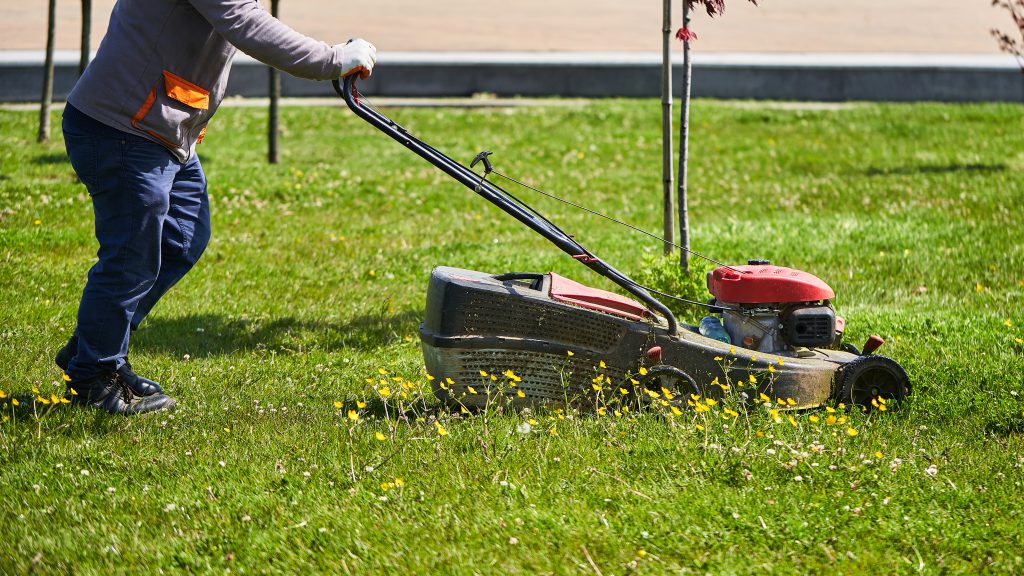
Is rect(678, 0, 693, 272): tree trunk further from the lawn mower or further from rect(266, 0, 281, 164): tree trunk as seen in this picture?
rect(266, 0, 281, 164): tree trunk

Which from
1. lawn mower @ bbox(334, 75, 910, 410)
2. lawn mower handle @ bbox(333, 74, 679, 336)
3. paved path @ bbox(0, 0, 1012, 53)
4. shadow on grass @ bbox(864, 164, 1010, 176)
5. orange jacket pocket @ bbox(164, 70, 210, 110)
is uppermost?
paved path @ bbox(0, 0, 1012, 53)

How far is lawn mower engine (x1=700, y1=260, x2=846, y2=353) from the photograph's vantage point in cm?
464

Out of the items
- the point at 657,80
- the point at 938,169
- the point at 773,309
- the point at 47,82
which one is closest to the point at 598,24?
the point at 657,80

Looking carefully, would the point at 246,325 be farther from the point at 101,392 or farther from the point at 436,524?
the point at 436,524

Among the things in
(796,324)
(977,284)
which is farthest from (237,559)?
(977,284)

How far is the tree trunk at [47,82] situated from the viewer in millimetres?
10039

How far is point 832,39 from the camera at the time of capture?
61.1 feet

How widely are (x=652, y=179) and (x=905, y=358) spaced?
4752 millimetres

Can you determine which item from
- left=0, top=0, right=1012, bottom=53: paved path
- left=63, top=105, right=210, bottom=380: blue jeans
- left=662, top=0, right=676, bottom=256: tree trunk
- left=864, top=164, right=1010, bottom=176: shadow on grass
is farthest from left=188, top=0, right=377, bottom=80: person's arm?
left=0, top=0, right=1012, bottom=53: paved path

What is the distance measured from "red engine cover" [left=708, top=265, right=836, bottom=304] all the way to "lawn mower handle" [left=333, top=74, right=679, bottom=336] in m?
0.35

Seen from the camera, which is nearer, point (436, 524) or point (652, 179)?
point (436, 524)

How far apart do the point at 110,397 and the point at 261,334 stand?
1.45 meters

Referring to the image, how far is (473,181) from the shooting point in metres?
4.38

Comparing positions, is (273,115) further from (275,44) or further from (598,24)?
(598,24)
